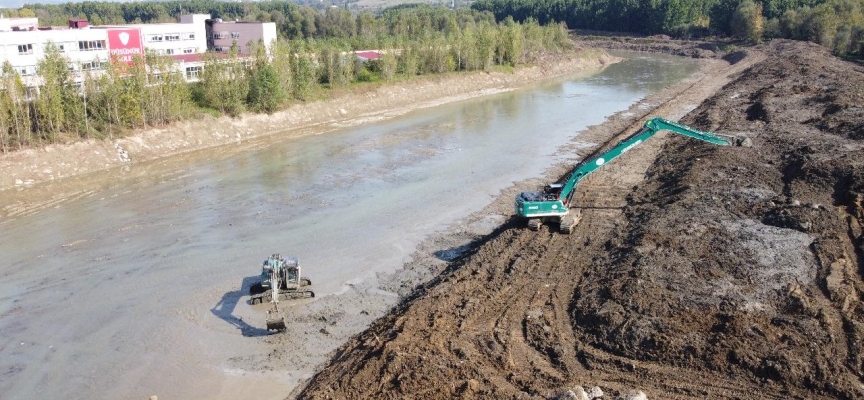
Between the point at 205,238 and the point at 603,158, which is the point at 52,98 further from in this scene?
the point at 603,158

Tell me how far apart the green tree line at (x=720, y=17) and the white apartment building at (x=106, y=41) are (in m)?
61.3

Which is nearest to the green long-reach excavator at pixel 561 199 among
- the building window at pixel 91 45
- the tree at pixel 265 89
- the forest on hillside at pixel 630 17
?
the tree at pixel 265 89

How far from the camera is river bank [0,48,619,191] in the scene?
3322cm

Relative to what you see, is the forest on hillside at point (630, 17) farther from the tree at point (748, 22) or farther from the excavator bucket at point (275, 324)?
the excavator bucket at point (275, 324)

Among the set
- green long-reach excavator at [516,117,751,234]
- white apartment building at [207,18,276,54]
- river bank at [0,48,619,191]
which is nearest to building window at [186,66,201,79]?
river bank at [0,48,619,191]

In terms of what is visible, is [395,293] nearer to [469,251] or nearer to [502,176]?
[469,251]

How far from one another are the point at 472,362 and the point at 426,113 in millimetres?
39190

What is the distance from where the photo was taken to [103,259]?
2356cm

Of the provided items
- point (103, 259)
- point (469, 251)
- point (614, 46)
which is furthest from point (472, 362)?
point (614, 46)

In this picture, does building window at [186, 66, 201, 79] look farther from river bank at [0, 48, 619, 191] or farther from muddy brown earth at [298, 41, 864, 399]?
muddy brown earth at [298, 41, 864, 399]

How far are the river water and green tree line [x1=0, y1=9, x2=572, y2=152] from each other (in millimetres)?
3610

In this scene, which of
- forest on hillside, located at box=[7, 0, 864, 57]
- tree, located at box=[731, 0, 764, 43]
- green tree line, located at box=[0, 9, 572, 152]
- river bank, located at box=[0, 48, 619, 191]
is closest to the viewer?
river bank, located at box=[0, 48, 619, 191]

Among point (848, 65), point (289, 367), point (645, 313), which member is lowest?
point (289, 367)

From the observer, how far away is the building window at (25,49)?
145ft
